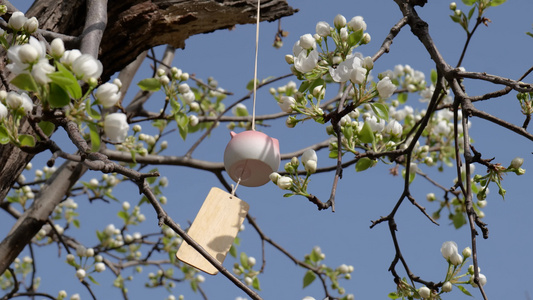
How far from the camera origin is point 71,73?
3.43 feet

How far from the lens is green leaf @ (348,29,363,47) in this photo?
154 cm

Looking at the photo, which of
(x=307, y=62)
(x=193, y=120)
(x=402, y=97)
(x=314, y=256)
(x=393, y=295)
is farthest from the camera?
(x=402, y=97)

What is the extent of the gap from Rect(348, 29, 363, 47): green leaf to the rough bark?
874 mm

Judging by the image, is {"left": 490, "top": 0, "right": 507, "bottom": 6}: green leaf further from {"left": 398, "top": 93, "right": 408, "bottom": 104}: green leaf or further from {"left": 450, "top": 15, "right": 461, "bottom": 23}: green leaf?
{"left": 398, "top": 93, "right": 408, "bottom": 104}: green leaf

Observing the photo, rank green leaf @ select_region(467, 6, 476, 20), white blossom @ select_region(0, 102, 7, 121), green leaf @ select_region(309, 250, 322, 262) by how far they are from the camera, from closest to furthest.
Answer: white blossom @ select_region(0, 102, 7, 121), green leaf @ select_region(467, 6, 476, 20), green leaf @ select_region(309, 250, 322, 262)

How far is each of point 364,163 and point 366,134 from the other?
0.19m

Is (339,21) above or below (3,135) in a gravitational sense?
above

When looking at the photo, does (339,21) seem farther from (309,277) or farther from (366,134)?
(309,277)

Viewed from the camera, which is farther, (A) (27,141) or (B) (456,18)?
(B) (456,18)

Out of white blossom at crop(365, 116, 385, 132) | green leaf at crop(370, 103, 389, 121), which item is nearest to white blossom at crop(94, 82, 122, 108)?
green leaf at crop(370, 103, 389, 121)

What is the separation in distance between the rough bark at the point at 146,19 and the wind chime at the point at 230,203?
29.9 inches

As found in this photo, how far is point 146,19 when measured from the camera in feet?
7.19

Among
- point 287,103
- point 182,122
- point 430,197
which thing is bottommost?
point 287,103

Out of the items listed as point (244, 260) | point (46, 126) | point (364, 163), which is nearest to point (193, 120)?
point (244, 260)
